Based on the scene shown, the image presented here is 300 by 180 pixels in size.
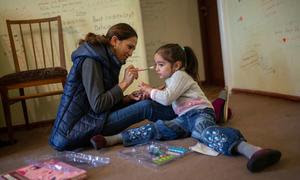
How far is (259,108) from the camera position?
81.5 inches

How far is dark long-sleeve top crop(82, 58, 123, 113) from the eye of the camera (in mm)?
1490

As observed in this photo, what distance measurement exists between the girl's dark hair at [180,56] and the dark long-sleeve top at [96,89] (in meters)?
0.28

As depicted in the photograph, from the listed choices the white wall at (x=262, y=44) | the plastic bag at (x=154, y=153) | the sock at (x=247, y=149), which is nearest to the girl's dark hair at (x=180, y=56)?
the plastic bag at (x=154, y=153)

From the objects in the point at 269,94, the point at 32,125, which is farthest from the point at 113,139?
the point at 269,94

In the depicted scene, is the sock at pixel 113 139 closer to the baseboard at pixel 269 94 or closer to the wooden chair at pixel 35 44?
the wooden chair at pixel 35 44

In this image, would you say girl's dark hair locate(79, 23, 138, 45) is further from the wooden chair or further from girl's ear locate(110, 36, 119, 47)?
the wooden chair

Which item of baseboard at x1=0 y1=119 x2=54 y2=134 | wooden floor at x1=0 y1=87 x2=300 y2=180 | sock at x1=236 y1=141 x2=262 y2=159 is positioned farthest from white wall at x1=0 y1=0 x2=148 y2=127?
sock at x1=236 y1=141 x2=262 y2=159

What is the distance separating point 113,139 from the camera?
5.19 ft

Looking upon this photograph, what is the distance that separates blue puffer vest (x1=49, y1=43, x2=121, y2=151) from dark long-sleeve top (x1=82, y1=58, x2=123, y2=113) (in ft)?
0.13

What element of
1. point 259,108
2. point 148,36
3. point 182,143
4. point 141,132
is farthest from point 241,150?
point 148,36

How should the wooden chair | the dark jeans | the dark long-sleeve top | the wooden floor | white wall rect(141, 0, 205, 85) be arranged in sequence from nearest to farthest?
the wooden floor, the dark long-sleeve top, the dark jeans, the wooden chair, white wall rect(141, 0, 205, 85)

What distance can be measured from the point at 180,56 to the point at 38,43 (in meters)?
1.24

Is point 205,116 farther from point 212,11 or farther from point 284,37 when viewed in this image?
point 212,11

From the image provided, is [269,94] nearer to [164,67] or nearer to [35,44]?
[164,67]
